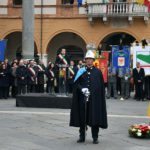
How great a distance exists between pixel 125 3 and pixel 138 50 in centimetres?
867

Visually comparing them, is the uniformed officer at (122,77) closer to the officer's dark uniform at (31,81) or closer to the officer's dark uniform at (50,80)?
the officer's dark uniform at (50,80)

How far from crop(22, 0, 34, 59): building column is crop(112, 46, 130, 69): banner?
4031mm

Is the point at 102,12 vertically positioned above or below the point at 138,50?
→ above

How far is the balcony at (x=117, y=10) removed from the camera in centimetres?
2654

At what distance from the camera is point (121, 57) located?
19.1 m

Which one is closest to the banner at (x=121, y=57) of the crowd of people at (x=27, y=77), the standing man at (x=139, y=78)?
the standing man at (x=139, y=78)

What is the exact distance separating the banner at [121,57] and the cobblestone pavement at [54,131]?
573cm

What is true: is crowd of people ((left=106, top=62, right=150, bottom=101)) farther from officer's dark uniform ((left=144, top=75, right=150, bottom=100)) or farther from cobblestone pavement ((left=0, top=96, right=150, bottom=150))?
cobblestone pavement ((left=0, top=96, right=150, bottom=150))

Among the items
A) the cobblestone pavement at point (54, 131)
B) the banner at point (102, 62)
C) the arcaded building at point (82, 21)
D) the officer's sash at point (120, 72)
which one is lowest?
the cobblestone pavement at point (54, 131)

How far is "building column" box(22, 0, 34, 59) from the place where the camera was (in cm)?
1872

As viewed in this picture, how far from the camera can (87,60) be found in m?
8.02

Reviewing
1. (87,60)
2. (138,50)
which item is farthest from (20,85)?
(87,60)

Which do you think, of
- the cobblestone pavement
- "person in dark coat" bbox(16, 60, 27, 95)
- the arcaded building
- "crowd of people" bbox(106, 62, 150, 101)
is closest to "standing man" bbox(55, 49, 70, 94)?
the cobblestone pavement

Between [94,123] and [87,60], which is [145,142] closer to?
[94,123]
